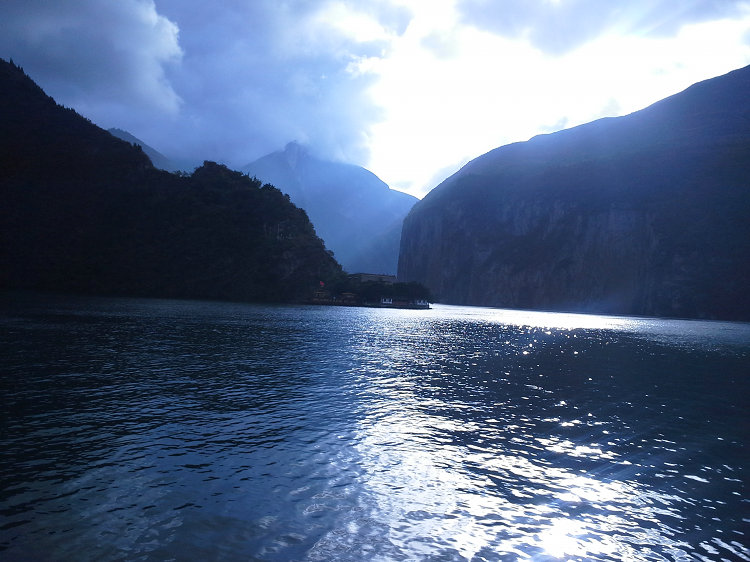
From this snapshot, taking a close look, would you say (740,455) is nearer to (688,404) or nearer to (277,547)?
(688,404)

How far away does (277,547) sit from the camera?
1055cm

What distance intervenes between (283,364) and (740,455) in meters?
29.9

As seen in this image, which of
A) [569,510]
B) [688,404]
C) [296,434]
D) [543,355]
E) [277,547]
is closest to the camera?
[277,547]

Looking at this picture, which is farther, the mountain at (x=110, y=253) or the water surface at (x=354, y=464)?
the mountain at (x=110, y=253)

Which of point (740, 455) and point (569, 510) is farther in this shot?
point (740, 455)

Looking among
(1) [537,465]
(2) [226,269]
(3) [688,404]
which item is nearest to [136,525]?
(1) [537,465]

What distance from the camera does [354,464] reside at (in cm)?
1609

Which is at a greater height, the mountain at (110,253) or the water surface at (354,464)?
the mountain at (110,253)

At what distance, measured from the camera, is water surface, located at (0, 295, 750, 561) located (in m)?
11.1

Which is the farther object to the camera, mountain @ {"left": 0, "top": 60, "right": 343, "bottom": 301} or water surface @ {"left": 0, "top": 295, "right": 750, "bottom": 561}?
mountain @ {"left": 0, "top": 60, "right": 343, "bottom": 301}

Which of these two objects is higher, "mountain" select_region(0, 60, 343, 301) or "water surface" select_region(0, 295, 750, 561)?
"mountain" select_region(0, 60, 343, 301)

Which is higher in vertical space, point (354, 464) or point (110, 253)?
point (110, 253)

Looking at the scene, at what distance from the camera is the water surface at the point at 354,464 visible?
36.4 ft

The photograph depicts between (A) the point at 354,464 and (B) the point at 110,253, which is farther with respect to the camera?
(B) the point at 110,253
